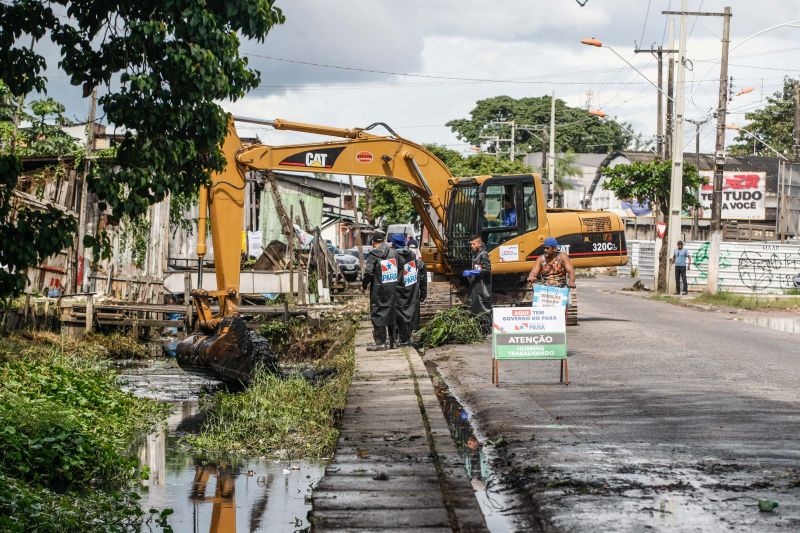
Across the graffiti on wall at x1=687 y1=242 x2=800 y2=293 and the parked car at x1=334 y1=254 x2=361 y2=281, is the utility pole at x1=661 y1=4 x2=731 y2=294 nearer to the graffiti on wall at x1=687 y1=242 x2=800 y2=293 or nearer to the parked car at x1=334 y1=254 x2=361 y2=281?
the graffiti on wall at x1=687 y1=242 x2=800 y2=293

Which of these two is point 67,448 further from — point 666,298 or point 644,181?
point 644,181

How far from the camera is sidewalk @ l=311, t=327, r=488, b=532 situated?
6.42 m

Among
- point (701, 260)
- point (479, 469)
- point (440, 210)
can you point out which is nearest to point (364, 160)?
point (440, 210)

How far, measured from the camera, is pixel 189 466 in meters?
10.0

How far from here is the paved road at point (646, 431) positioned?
672cm

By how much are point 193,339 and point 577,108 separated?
88432 mm

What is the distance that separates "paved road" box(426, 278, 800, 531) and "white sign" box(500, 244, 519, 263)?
3.19 metres

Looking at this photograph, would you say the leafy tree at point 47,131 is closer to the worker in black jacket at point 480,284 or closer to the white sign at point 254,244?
the white sign at point 254,244

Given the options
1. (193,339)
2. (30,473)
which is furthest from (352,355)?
(30,473)

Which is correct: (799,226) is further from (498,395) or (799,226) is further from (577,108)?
(498,395)

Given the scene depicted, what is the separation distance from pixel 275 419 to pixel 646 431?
156 inches

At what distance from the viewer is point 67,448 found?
9.55m

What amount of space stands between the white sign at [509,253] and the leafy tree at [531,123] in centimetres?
6843

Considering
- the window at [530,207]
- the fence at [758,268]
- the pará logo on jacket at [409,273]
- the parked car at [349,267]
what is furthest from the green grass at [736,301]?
the pará logo on jacket at [409,273]
